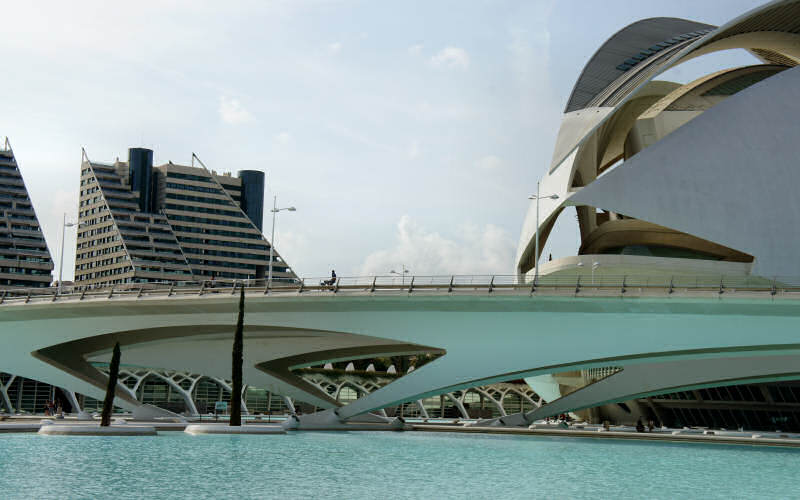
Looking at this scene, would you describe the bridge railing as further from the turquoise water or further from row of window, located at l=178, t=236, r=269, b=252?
row of window, located at l=178, t=236, r=269, b=252

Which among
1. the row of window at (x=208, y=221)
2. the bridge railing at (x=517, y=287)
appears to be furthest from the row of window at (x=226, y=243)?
the bridge railing at (x=517, y=287)

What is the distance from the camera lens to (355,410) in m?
40.4

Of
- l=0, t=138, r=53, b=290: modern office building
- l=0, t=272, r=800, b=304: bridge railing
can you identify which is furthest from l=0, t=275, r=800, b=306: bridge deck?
l=0, t=138, r=53, b=290: modern office building

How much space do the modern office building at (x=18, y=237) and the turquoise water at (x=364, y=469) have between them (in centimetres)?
9862

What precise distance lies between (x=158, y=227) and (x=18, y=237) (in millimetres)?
19357

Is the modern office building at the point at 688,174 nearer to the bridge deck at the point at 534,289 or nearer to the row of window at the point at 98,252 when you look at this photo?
the bridge deck at the point at 534,289

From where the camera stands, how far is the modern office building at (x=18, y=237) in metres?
121

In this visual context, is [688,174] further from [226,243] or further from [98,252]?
[98,252]

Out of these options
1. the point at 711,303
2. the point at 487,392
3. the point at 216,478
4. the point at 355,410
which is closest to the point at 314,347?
the point at 355,410

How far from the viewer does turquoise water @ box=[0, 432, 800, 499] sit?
688 inches

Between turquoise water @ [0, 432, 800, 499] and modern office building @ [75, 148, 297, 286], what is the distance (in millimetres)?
Result: 103168

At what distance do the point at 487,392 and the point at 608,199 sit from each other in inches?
1410

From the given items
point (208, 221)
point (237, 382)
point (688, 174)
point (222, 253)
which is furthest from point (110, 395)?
point (222, 253)

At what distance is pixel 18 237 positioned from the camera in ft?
403
